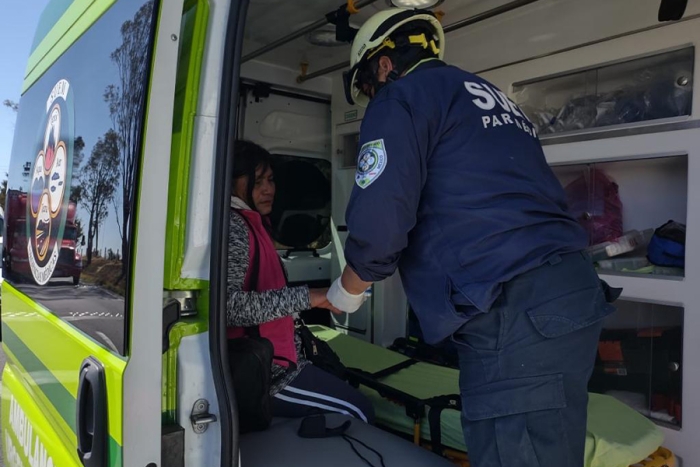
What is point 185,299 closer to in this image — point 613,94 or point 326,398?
point 326,398

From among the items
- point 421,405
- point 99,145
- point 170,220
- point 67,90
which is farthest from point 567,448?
point 67,90

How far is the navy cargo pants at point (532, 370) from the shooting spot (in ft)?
4.60

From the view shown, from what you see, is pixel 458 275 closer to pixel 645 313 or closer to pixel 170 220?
pixel 170 220

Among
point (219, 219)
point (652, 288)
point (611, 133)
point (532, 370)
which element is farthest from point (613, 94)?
point (219, 219)

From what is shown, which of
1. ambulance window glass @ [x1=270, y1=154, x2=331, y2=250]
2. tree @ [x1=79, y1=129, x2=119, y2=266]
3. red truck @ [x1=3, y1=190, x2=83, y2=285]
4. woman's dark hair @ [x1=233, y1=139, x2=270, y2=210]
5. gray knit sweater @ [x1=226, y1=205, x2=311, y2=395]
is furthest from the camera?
ambulance window glass @ [x1=270, y1=154, x2=331, y2=250]

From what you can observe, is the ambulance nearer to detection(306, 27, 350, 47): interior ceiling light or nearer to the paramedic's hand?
detection(306, 27, 350, 47): interior ceiling light

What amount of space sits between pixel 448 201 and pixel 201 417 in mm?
852

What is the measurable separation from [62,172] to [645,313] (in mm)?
2980

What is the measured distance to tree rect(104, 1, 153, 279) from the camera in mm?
1238

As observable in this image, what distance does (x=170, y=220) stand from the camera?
4.20 ft

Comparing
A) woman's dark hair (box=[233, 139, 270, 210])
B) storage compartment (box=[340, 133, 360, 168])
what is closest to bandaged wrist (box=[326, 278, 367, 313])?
woman's dark hair (box=[233, 139, 270, 210])

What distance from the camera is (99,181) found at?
4.66 ft

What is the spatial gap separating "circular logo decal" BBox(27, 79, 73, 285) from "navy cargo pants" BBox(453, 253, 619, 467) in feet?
4.15

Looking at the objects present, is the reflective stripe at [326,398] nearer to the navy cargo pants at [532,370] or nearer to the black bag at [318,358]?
the black bag at [318,358]
